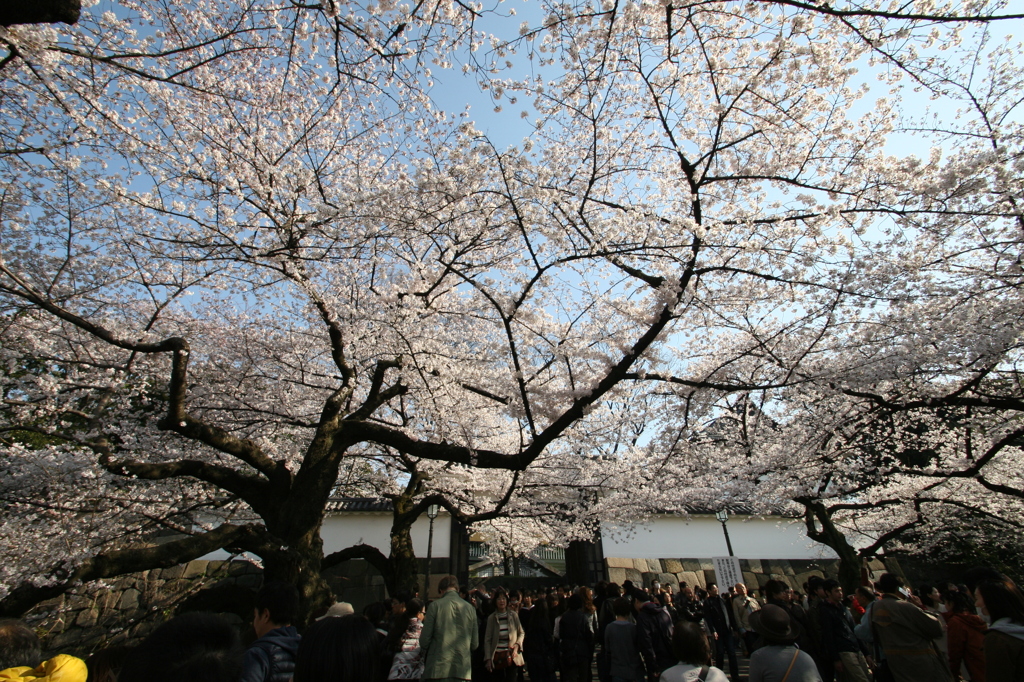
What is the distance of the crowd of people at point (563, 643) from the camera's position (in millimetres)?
1608

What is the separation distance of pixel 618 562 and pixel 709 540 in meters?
3.79

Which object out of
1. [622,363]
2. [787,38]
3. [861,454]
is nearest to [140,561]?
[622,363]

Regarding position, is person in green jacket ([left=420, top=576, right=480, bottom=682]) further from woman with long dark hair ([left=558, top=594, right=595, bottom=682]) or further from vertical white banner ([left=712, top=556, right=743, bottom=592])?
vertical white banner ([left=712, top=556, right=743, bottom=592])

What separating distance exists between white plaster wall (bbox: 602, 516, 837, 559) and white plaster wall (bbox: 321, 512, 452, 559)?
522 centimetres

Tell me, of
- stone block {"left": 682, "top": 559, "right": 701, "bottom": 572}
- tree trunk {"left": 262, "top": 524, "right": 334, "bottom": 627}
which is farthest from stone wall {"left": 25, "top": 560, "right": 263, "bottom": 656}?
stone block {"left": 682, "top": 559, "right": 701, "bottom": 572}

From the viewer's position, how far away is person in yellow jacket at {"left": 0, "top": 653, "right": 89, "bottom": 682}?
1620 millimetres

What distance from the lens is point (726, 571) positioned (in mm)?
10125

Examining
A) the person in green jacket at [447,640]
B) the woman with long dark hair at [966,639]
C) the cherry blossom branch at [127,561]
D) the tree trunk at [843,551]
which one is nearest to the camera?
the woman with long dark hair at [966,639]

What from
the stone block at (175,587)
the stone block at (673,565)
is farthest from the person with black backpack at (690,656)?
the stone block at (673,565)

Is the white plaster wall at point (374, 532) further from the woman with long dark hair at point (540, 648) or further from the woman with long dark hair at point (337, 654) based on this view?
the woman with long dark hair at point (337, 654)

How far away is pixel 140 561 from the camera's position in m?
5.20

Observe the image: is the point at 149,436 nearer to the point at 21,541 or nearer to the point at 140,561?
the point at 21,541

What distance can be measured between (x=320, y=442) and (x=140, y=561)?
2.24 meters

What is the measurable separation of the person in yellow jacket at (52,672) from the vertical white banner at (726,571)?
10.5 metres
